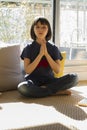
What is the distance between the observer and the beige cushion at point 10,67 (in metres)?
2.25

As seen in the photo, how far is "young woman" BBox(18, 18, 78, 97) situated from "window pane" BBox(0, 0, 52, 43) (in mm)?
628

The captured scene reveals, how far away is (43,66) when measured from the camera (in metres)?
2.34

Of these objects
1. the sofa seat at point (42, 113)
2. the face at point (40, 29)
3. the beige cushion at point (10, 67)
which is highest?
the face at point (40, 29)

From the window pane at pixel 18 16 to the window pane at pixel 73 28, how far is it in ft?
0.70

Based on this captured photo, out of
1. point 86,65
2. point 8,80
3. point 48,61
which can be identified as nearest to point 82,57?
point 86,65

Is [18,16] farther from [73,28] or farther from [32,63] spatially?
[32,63]

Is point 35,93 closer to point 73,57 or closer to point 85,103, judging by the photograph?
point 85,103

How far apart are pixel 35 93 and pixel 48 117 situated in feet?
1.53

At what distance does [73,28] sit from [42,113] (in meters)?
1.69

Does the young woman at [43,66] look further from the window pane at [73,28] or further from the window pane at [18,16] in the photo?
the window pane at [73,28]

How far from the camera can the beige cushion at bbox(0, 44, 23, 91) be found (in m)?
2.25

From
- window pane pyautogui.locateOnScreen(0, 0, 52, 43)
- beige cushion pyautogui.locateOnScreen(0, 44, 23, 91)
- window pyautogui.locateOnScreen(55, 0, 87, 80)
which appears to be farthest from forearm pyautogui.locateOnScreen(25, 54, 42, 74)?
window pyautogui.locateOnScreen(55, 0, 87, 80)

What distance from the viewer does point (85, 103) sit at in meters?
1.97

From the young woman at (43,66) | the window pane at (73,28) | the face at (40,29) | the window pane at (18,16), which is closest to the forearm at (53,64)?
the young woman at (43,66)
